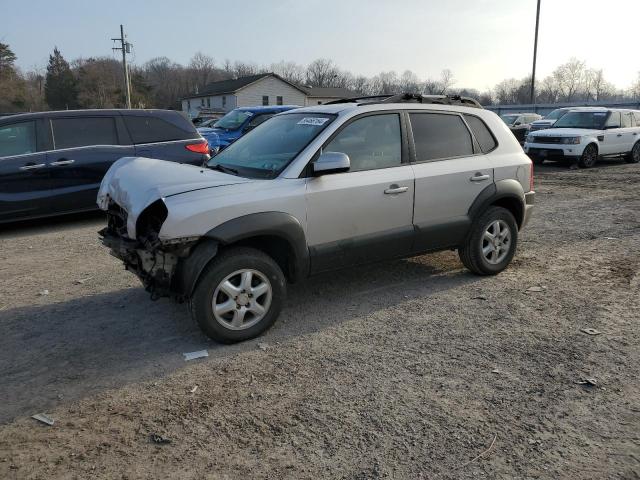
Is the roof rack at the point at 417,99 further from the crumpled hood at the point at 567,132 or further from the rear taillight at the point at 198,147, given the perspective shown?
the crumpled hood at the point at 567,132

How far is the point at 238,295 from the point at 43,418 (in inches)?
59.9

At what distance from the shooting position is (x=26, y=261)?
21.4 ft

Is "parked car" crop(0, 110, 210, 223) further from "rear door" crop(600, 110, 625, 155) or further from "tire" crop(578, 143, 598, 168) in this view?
"rear door" crop(600, 110, 625, 155)

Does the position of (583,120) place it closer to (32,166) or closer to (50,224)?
(50,224)

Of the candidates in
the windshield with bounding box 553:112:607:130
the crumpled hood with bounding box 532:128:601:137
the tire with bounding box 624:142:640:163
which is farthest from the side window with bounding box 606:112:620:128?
the tire with bounding box 624:142:640:163

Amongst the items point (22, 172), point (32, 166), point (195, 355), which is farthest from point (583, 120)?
point (195, 355)

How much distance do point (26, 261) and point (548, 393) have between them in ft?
19.8

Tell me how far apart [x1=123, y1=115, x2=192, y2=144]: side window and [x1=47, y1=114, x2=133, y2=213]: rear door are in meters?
0.39

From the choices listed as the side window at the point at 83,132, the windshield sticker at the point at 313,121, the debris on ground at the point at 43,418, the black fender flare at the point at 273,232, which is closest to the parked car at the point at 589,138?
the side window at the point at 83,132

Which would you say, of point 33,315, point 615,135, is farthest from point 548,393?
point 615,135

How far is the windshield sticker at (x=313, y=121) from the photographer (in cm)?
471

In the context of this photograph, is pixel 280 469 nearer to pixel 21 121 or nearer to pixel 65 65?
pixel 21 121

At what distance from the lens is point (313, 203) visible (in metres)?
4.35

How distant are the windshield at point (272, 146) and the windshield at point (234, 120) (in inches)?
332
